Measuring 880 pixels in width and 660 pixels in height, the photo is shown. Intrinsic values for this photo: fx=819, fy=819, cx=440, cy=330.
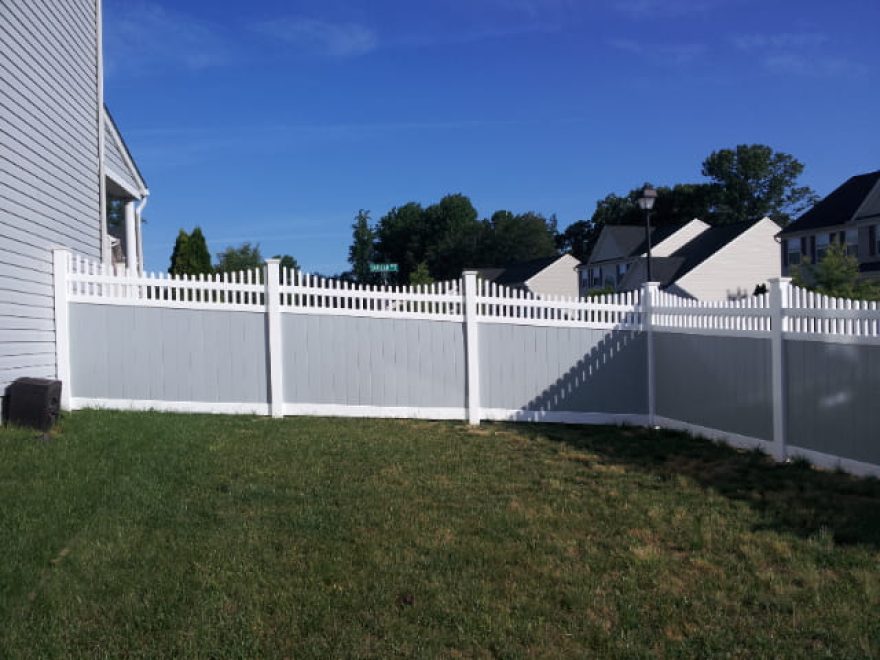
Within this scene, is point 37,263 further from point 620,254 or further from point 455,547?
point 620,254

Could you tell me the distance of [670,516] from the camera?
554 centimetres

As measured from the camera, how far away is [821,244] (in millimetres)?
32594

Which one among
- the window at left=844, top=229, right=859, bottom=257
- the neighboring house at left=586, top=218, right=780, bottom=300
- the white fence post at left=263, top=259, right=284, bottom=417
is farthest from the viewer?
the neighboring house at left=586, top=218, right=780, bottom=300

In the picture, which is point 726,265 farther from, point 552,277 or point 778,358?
point 778,358

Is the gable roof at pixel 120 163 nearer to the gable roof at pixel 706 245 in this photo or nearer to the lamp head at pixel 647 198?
the lamp head at pixel 647 198

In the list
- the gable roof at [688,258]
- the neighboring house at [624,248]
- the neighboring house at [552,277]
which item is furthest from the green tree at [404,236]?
the gable roof at [688,258]

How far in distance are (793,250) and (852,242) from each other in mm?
3900

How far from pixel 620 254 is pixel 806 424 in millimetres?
40848

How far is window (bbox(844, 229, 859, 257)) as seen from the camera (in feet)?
100.0

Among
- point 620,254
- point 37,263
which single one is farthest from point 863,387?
point 620,254

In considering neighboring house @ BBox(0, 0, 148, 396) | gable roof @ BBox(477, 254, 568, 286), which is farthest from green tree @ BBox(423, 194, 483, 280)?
neighboring house @ BBox(0, 0, 148, 396)

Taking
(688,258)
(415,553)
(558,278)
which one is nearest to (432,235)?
(558,278)

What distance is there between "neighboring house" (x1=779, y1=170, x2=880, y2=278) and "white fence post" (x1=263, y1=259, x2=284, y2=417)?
75.6 feet

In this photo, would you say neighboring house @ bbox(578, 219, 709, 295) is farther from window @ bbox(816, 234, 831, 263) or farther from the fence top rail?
the fence top rail
